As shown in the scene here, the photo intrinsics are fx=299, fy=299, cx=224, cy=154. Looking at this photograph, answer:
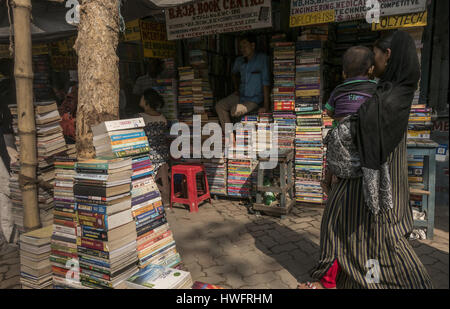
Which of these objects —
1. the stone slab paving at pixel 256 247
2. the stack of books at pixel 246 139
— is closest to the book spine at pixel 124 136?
the stone slab paving at pixel 256 247

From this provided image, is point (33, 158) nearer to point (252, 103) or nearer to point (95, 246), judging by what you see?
point (95, 246)

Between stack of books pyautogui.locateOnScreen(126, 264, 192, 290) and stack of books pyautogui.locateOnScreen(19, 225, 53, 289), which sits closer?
stack of books pyautogui.locateOnScreen(126, 264, 192, 290)

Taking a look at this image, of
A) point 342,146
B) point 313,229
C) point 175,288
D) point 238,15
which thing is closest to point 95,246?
point 175,288

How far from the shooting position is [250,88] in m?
5.42

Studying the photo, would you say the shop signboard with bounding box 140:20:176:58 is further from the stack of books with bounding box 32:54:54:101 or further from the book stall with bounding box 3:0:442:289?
the stack of books with bounding box 32:54:54:101

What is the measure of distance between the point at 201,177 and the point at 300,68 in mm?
2609

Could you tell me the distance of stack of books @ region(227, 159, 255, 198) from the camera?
5.25 meters

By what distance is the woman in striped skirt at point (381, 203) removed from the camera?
1.92 m

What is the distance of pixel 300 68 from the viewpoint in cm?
475

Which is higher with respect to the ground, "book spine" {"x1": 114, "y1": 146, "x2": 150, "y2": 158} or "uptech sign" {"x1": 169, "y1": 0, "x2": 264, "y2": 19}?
"uptech sign" {"x1": 169, "y1": 0, "x2": 264, "y2": 19}

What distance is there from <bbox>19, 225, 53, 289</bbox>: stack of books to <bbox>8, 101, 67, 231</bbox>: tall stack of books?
155 cm

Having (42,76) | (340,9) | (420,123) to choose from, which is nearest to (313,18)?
(340,9)

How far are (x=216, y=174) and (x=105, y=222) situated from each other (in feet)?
10.9

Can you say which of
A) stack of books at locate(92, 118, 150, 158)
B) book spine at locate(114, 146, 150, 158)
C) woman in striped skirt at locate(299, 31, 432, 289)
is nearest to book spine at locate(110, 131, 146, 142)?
stack of books at locate(92, 118, 150, 158)
